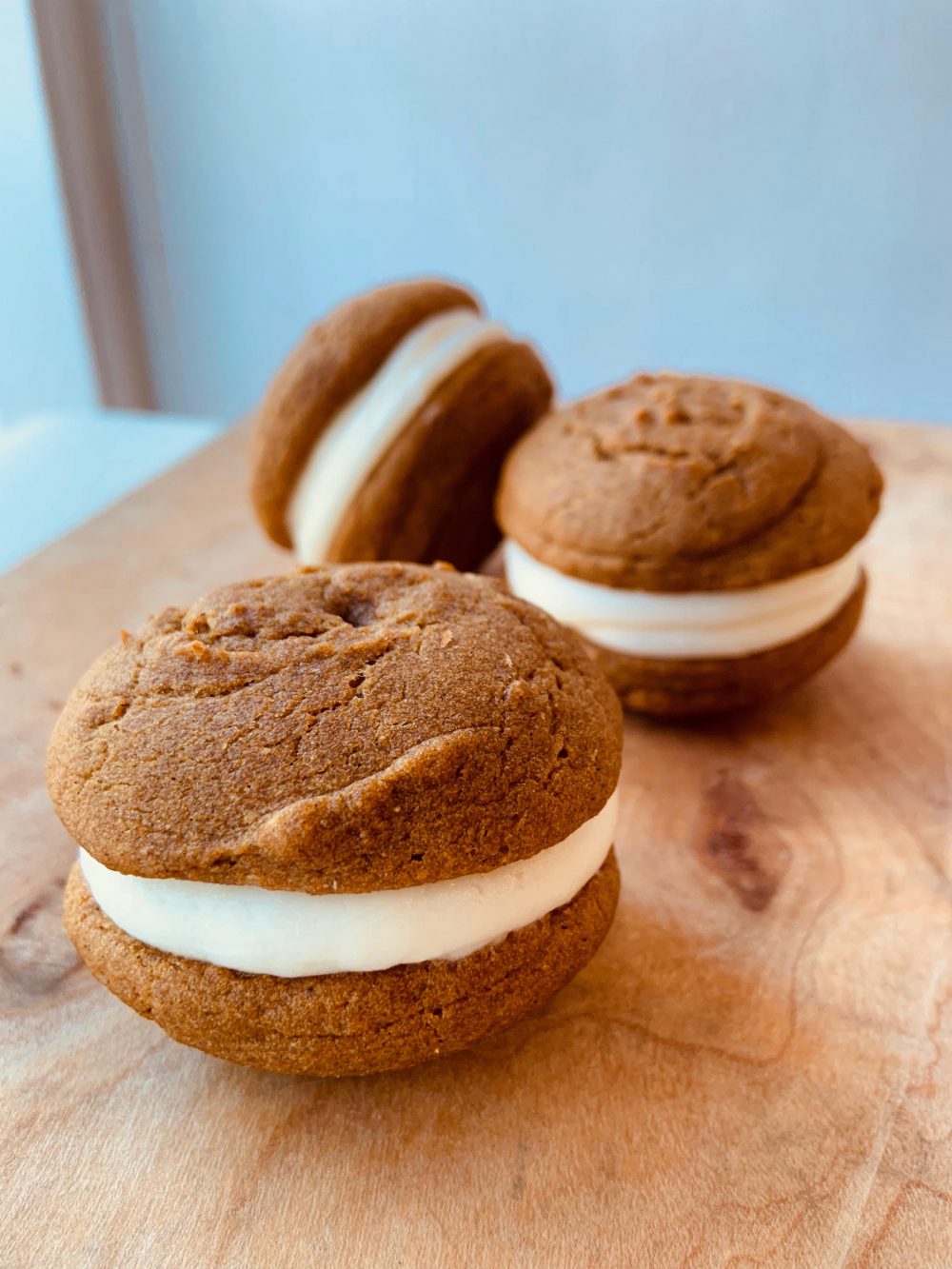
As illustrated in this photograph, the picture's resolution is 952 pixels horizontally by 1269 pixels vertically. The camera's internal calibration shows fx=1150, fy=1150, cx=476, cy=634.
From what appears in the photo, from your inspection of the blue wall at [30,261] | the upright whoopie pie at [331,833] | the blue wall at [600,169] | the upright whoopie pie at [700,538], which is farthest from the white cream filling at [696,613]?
the blue wall at [30,261]

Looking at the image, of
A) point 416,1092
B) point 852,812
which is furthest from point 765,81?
point 416,1092

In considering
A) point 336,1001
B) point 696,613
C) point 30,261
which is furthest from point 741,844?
point 30,261

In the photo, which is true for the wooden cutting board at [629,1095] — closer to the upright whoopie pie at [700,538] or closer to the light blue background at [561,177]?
the upright whoopie pie at [700,538]

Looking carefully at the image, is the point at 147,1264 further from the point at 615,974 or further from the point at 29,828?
the point at 29,828

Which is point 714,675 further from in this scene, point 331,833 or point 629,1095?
point 331,833

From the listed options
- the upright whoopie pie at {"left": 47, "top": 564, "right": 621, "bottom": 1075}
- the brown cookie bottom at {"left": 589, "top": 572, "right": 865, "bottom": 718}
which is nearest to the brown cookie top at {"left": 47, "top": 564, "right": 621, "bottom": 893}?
the upright whoopie pie at {"left": 47, "top": 564, "right": 621, "bottom": 1075}

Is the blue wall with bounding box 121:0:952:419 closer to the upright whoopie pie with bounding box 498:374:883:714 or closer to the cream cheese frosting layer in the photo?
the upright whoopie pie with bounding box 498:374:883:714
